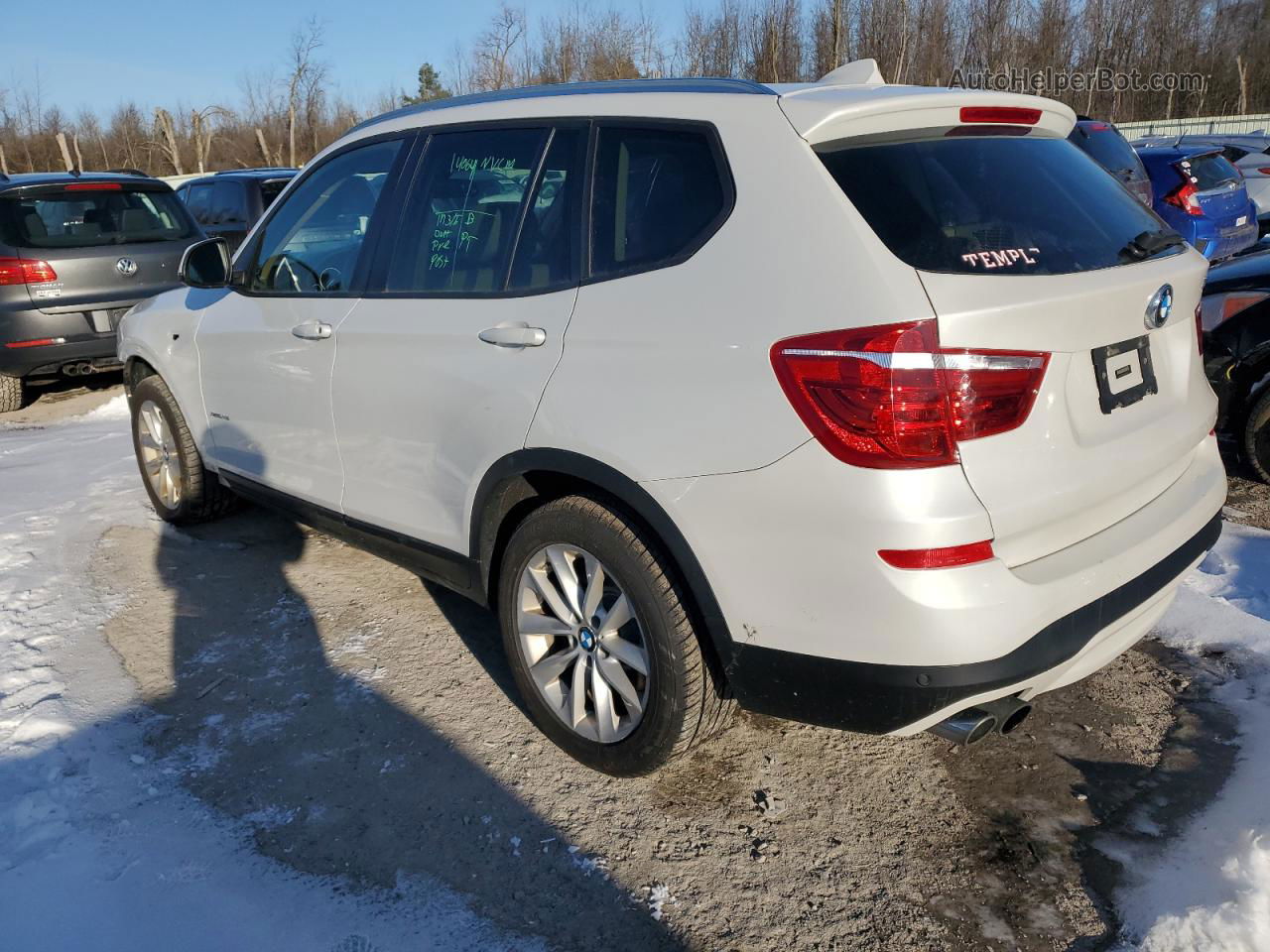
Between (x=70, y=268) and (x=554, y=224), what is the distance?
639 centimetres

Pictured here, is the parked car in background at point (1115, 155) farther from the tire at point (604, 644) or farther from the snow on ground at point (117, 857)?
the snow on ground at point (117, 857)

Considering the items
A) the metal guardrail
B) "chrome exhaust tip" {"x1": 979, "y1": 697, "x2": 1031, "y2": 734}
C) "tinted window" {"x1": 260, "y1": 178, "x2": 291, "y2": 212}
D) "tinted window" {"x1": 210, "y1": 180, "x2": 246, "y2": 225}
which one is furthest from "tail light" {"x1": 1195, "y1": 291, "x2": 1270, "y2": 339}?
the metal guardrail

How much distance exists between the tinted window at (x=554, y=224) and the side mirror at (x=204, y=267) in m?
1.92

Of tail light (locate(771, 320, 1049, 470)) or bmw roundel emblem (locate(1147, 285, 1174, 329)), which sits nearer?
tail light (locate(771, 320, 1049, 470))

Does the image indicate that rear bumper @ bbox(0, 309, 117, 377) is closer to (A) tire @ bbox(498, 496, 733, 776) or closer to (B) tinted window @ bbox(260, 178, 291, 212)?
(B) tinted window @ bbox(260, 178, 291, 212)

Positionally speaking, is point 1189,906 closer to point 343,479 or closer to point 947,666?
point 947,666

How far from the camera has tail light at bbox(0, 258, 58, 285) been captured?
7398mm

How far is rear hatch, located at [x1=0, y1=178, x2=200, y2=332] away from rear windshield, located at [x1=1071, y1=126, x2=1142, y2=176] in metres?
8.48

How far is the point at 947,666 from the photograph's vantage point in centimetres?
216

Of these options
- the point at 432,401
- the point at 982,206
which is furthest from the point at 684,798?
the point at 982,206

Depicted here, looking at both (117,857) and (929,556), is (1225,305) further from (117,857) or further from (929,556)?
(117,857)

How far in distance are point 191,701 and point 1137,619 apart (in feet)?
10.0

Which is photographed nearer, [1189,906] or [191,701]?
[1189,906]

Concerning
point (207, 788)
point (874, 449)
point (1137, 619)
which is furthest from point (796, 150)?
point (207, 788)
